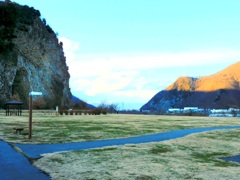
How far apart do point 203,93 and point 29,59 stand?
343 ft

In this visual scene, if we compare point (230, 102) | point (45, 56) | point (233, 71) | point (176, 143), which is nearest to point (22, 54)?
point (45, 56)

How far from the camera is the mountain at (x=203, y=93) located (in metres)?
149

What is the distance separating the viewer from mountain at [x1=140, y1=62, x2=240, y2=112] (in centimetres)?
Result: 14925

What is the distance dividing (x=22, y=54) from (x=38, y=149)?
64374 mm

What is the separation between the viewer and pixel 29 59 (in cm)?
7744

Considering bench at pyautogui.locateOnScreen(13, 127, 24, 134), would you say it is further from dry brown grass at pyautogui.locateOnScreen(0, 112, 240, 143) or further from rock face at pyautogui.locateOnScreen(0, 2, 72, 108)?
rock face at pyautogui.locateOnScreen(0, 2, 72, 108)

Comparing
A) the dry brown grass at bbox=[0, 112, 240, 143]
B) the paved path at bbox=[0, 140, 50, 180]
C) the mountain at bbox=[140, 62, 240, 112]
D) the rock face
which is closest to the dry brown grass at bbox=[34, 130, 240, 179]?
the paved path at bbox=[0, 140, 50, 180]

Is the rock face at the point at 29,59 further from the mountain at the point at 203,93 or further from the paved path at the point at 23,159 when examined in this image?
the mountain at the point at 203,93

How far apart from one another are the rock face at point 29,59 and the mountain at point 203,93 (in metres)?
66.4

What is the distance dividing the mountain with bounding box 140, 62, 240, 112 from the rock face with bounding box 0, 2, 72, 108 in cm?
6636

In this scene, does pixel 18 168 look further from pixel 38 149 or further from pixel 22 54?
pixel 22 54

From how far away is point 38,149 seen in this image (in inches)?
592

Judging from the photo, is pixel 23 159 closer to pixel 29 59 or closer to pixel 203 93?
pixel 29 59

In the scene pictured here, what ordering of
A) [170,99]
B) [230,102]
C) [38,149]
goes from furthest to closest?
[170,99]
[230,102]
[38,149]
